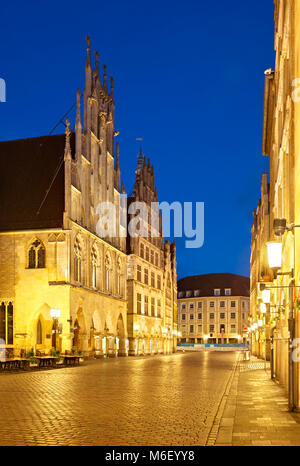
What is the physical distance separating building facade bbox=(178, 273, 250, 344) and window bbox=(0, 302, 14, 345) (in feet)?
267

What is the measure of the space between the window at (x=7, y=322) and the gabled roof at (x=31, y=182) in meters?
6.14

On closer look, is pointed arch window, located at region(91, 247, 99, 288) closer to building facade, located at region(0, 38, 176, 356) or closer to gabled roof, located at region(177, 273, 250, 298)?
building facade, located at region(0, 38, 176, 356)

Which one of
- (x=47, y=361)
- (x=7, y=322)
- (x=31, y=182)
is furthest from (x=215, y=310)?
(x=47, y=361)

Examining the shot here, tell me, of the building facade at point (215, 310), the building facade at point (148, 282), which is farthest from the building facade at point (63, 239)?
the building facade at point (215, 310)

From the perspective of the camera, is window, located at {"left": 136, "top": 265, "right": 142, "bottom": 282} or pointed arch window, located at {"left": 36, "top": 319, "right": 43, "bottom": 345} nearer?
pointed arch window, located at {"left": 36, "top": 319, "right": 43, "bottom": 345}

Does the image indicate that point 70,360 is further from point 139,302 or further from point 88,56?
point 139,302

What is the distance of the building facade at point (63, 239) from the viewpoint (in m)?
44.4

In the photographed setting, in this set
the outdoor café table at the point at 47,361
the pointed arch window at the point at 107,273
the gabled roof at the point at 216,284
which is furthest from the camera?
the gabled roof at the point at 216,284

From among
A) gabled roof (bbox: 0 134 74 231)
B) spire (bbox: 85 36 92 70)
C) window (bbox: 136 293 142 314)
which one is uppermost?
spire (bbox: 85 36 92 70)

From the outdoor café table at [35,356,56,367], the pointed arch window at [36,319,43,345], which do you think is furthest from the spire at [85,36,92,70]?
the outdoor café table at [35,356,56,367]

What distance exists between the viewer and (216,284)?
130 m

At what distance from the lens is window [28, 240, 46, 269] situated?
45031mm

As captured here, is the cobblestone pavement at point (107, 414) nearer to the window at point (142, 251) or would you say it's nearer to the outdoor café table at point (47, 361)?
the outdoor café table at point (47, 361)

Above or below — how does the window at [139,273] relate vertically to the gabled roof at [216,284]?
above
